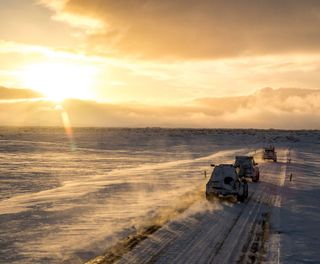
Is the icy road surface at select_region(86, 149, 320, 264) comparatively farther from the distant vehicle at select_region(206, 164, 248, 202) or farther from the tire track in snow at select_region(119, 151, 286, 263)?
the distant vehicle at select_region(206, 164, 248, 202)

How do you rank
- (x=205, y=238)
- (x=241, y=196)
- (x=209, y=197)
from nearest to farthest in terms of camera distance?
1. (x=205, y=238)
2. (x=241, y=196)
3. (x=209, y=197)

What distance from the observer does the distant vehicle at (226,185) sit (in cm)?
2105

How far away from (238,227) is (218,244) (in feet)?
9.19

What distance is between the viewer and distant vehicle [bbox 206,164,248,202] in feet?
69.1

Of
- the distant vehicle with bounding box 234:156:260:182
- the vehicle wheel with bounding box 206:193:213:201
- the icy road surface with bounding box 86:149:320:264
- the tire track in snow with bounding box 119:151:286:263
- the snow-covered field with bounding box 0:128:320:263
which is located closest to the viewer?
the tire track in snow with bounding box 119:151:286:263

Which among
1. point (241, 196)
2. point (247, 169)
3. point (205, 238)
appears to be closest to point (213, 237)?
point (205, 238)

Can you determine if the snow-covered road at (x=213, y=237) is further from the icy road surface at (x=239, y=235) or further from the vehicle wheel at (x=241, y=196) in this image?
the vehicle wheel at (x=241, y=196)

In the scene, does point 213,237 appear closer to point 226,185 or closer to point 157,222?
point 157,222

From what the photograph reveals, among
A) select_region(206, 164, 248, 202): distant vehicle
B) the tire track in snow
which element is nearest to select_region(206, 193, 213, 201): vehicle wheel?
select_region(206, 164, 248, 202): distant vehicle

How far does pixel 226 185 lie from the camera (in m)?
21.2

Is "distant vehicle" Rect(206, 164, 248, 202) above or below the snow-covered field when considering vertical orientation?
above

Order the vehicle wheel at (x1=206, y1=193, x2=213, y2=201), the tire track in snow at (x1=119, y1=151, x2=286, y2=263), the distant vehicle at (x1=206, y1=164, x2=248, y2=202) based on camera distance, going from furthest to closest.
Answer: the vehicle wheel at (x1=206, y1=193, x2=213, y2=201) → the distant vehicle at (x1=206, y1=164, x2=248, y2=202) → the tire track in snow at (x1=119, y1=151, x2=286, y2=263)

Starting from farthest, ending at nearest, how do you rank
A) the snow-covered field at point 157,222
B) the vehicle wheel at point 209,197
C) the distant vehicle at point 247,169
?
the distant vehicle at point 247,169
the vehicle wheel at point 209,197
the snow-covered field at point 157,222

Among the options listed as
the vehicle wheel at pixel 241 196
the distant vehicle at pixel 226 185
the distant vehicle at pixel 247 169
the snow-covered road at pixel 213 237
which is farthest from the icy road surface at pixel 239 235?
the distant vehicle at pixel 247 169
